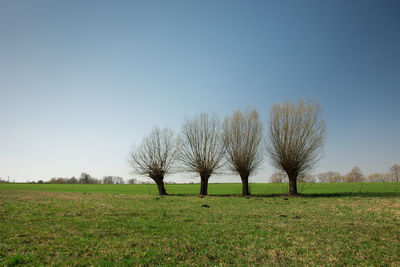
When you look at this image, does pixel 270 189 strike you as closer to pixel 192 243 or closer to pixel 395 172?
pixel 192 243

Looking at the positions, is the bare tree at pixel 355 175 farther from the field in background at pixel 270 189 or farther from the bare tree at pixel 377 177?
the field in background at pixel 270 189

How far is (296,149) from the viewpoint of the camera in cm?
3269

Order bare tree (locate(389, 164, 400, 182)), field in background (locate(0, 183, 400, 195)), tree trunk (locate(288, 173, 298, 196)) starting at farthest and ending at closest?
bare tree (locate(389, 164, 400, 182))
field in background (locate(0, 183, 400, 195))
tree trunk (locate(288, 173, 298, 196))

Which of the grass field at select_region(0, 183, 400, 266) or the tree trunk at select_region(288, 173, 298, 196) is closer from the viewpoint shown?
the grass field at select_region(0, 183, 400, 266)

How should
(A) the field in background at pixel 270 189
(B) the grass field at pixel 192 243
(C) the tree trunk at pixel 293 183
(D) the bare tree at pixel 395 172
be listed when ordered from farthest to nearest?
1. (D) the bare tree at pixel 395 172
2. (A) the field in background at pixel 270 189
3. (C) the tree trunk at pixel 293 183
4. (B) the grass field at pixel 192 243

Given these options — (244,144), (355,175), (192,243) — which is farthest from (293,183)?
(355,175)

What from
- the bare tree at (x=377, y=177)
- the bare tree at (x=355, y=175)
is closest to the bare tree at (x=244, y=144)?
the bare tree at (x=355, y=175)

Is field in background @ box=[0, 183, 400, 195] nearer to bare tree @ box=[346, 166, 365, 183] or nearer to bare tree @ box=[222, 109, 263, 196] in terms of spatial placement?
bare tree @ box=[222, 109, 263, 196]

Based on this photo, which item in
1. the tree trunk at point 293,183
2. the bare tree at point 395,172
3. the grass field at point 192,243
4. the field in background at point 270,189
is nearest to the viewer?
the grass field at point 192,243

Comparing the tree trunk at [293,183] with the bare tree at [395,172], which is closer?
the tree trunk at [293,183]

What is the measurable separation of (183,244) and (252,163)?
28425 mm

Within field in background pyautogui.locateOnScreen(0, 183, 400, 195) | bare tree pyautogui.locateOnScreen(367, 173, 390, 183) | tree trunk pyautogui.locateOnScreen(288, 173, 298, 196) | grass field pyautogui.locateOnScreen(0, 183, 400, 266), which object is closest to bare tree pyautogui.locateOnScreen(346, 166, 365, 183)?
bare tree pyautogui.locateOnScreen(367, 173, 390, 183)

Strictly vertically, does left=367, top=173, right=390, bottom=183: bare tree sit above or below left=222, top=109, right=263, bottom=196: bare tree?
below

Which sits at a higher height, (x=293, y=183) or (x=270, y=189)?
(x=293, y=183)
